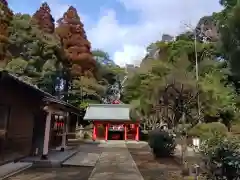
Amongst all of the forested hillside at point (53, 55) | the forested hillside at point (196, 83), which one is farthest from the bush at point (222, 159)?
the forested hillside at point (53, 55)

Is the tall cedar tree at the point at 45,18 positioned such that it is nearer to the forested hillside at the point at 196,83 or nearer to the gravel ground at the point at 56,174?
the forested hillside at the point at 196,83

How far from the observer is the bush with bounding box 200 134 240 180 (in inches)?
226

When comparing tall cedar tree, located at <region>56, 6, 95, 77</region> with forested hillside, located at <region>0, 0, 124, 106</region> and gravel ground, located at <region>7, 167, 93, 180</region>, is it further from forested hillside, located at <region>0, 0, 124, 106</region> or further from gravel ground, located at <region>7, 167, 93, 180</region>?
gravel ground, located at <region>7, 167, 93, 180</region>

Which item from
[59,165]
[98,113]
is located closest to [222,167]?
[59,165]

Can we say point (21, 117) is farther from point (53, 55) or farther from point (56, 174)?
point (53, 55)

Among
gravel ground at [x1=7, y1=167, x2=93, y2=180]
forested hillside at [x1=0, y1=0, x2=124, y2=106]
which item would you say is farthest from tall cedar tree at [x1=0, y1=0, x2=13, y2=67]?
gravel ground at [x1=7, y1=167, x2=93, y2=180]

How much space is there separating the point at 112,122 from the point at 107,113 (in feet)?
4.84

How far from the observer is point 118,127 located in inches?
1214

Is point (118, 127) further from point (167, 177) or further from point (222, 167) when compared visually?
point (222, 167)

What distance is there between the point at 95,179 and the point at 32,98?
4.92m

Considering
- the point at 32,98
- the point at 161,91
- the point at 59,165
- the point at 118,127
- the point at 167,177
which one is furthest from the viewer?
the point at 118,127

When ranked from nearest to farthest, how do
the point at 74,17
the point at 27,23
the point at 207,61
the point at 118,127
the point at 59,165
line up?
the point at 59,165 < the point at 207,61 < the point at 27,23 < the point at 118,127 < the point at 74,17

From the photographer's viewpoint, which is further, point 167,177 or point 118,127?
point 118,127

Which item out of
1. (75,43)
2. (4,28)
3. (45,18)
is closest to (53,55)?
(4,28)
